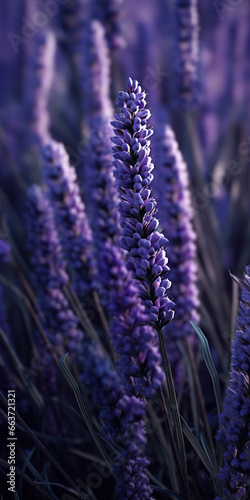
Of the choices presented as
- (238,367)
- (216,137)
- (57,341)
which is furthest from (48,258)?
(216,137)

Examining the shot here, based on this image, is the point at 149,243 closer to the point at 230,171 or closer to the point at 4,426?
the point at 4,426

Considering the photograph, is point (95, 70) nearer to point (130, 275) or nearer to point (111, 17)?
point (111, 17)

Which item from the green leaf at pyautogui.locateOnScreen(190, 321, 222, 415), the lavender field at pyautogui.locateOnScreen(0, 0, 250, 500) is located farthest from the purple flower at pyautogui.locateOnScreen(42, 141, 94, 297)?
the green leaf at pyautogui.locateOnScreen(190, 321, 222, 415)

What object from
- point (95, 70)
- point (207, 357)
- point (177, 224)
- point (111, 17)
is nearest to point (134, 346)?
point (207, 357)

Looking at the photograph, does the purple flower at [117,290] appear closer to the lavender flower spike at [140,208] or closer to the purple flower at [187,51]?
the lavender flower spike at [140,208]

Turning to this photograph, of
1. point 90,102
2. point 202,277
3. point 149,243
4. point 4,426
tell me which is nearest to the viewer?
point 149,243

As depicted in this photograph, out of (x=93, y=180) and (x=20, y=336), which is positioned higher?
(x=93, y=180)

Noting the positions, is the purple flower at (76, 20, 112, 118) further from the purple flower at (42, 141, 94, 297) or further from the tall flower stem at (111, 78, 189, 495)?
the tall flower stem at (111, 78, 189, 495)
